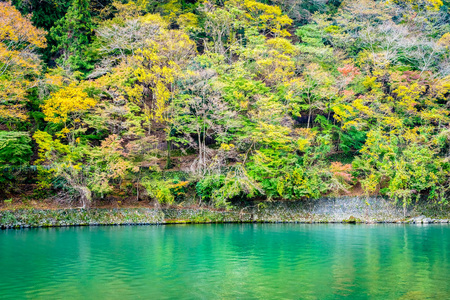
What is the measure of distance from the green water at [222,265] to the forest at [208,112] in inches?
246

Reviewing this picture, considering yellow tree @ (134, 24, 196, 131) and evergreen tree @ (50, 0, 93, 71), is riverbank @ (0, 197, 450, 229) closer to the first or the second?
yellow tree @ (134, 24, 196, 131)

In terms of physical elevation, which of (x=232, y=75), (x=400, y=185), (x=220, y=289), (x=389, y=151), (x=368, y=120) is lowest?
(x=220, y=289)

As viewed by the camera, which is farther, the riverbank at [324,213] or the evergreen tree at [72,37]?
the evergreen tree at [72,37]

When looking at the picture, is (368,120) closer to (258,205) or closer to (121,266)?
(258,205)

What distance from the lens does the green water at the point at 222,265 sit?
10.3 metres

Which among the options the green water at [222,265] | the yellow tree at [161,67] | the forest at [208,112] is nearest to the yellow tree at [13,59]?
the forest at [208,112]

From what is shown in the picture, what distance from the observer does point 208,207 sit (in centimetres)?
2909

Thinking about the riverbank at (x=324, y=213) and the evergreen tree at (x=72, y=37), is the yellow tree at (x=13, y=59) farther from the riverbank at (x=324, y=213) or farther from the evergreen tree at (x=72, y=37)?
the riverbank at (x=324, y=213)

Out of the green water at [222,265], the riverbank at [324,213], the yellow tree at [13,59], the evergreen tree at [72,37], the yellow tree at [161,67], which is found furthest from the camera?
the evergreen tree at [72,37]

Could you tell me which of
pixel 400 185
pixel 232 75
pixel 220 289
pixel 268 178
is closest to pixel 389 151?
pixel 400 185

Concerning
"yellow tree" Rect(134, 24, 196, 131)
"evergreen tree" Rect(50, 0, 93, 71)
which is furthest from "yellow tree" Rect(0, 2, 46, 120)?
"yellow tree" Rect(134, 24, 196, 131)

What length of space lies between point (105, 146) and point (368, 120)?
2147 centimetres

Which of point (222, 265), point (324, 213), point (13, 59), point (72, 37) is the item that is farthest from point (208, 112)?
point (222, 265)

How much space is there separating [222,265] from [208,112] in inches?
710
